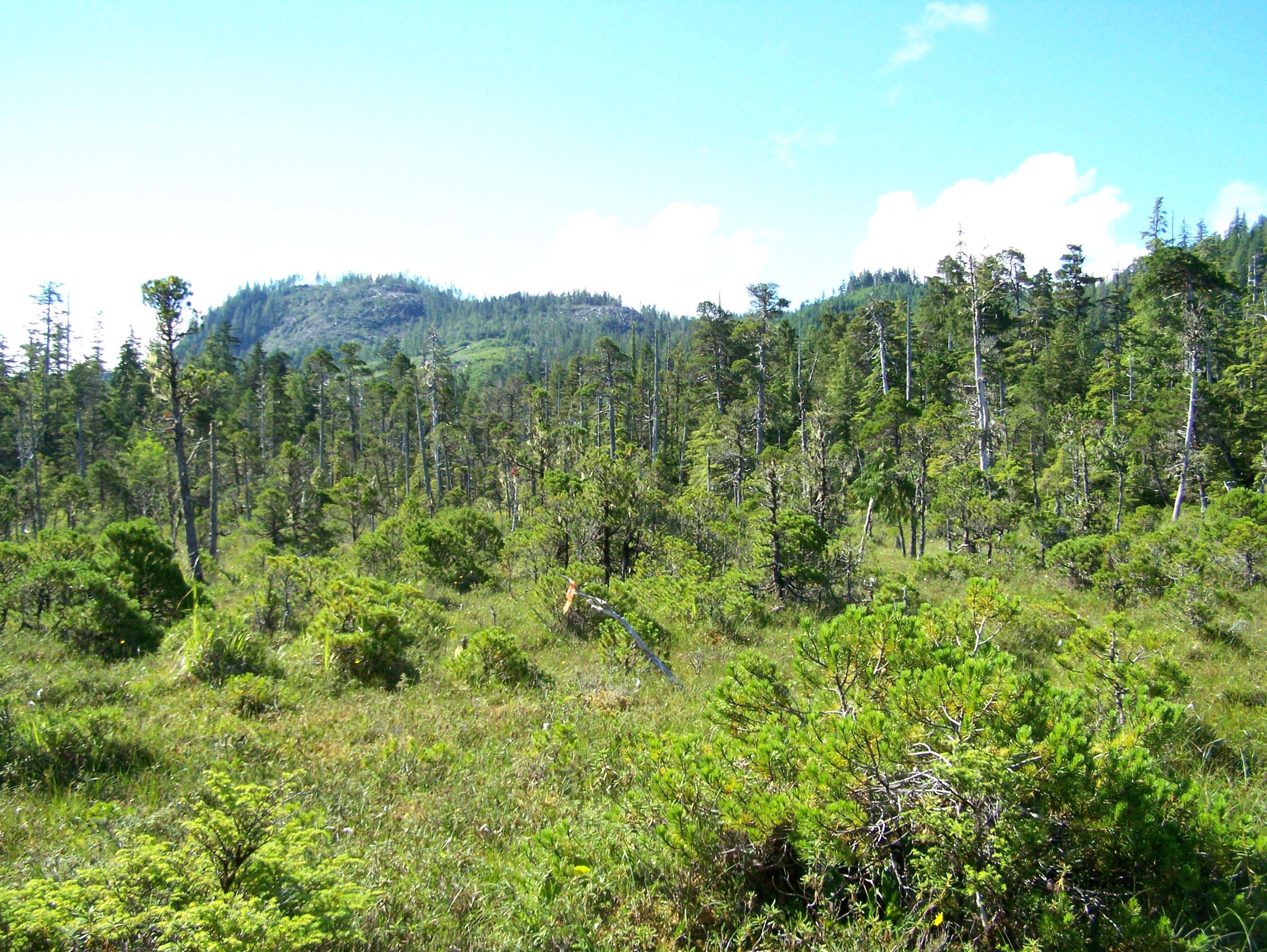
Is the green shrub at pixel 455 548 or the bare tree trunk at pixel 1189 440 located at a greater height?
the bare tree trunk at pixel 1189 440

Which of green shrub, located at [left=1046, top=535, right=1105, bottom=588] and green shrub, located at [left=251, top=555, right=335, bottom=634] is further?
green shrub, located at [left=1046, top=535, right=1105, bottom=588]

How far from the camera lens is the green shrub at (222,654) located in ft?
23.4

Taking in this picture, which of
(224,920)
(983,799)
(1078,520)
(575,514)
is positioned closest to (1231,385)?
(1078,520)

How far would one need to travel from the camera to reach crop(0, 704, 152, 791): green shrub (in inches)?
184

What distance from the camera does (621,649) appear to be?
8.45 meters

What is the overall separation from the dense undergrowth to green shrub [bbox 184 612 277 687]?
1.4 inches

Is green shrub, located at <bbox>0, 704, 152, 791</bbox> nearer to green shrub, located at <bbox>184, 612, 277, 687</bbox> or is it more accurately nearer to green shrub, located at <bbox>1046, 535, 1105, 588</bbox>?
green shrub, located at <bbox>184, 612, 277, 687</bbox>

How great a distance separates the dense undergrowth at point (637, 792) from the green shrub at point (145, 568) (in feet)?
7.50

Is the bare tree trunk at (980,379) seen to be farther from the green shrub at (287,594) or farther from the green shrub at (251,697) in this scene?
the green shrub at (251,697)

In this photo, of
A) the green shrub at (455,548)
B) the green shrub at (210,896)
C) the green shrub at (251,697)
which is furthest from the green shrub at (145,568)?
the green shrub at (210,896)

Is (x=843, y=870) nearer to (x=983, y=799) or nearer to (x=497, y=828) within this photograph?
(x=983, y=799)

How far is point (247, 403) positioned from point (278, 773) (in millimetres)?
57322

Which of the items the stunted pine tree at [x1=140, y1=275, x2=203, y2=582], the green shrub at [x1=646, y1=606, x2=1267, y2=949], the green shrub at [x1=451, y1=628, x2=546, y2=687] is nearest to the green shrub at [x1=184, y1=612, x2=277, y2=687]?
the green shrub at [x1=451, y1=628, x2=546, y2=687]

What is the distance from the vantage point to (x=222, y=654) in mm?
7305
